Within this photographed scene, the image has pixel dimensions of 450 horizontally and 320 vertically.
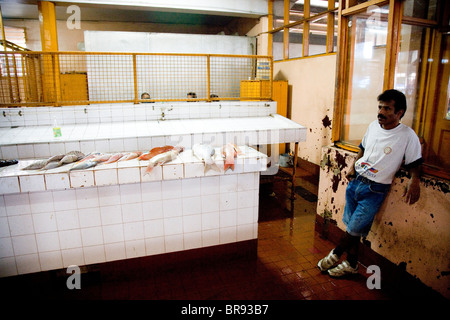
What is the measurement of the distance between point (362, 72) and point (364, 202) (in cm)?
193

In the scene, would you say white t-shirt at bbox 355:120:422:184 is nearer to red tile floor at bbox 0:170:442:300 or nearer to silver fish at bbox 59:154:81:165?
red tile floor at bbox 0:170:442:300

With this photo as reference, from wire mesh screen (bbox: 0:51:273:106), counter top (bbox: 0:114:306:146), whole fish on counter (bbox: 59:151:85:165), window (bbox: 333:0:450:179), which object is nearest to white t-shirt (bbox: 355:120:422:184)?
window (bbox: 333:0:450:179)

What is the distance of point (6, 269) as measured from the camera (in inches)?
108

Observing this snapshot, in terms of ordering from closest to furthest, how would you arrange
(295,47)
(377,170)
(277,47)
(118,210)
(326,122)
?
(377,170) < (118,210) < (326,122) < (277,47) < (295,47)

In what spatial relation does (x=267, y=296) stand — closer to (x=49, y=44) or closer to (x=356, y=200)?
(x=356, y=200)

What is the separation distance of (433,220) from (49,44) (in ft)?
30.6

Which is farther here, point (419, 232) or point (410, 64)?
point (410, 64)

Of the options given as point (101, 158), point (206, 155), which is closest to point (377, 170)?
point (206, 155)

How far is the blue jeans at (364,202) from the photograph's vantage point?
9.20 ft

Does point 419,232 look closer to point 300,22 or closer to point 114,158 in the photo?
point 114,158

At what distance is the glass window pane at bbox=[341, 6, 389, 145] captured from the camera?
11.7ft

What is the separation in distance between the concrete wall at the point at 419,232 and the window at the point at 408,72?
2.64 feet

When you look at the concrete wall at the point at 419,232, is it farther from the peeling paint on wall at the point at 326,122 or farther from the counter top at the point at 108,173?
the peeling paint on wall at the point at 326,122

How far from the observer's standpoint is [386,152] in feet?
8.72
